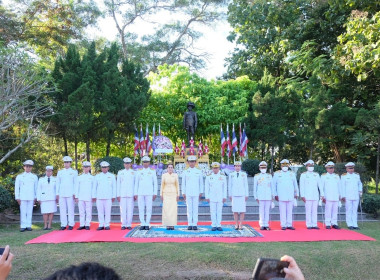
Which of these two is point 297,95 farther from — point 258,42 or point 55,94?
point 55,94

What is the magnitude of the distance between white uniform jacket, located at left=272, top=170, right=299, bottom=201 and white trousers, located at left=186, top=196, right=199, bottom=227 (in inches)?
77.7

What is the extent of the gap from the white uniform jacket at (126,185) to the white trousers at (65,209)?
3.67 feet

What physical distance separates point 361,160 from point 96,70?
11085mm

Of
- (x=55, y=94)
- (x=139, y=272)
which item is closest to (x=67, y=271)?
(x=139, y=272)

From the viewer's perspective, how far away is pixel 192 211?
9062mm

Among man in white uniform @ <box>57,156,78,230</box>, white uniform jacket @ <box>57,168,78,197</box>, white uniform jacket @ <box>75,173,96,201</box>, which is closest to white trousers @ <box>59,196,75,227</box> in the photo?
man in white uniform @ <box>57,156,78,230</box>

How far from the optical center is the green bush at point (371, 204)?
10555mm

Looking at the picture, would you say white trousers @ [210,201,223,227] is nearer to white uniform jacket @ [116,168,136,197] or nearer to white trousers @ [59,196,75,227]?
white uniform jacket @ [116,168,136,197]

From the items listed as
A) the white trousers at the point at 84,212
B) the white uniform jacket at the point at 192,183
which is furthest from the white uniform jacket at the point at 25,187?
the white uniform jacket at the point at 192,183

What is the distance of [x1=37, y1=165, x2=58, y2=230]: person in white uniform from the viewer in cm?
921

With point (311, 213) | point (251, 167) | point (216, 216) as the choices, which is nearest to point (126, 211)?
point (216, 216)

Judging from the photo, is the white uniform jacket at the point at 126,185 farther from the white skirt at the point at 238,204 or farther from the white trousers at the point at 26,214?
the white skirt at the point at 238,204

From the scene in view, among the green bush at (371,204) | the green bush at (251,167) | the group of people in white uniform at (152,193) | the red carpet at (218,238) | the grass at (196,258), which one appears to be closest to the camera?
the grass at (196,258)

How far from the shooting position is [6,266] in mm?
1419
